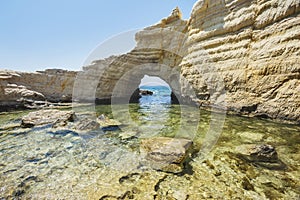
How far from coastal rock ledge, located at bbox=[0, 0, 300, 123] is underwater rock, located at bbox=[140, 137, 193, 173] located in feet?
20.4

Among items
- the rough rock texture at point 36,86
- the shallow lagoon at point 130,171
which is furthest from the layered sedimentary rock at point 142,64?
the shallow lagoon at point 130,171

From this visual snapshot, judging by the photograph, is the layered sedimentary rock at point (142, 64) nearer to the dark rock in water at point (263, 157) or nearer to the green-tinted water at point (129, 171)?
the green-tinted water at point (129, 171)

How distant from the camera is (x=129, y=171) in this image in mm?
3400

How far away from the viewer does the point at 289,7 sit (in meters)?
6.97

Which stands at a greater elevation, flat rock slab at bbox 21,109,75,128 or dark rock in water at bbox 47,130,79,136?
flat rock slab at bbox 21,109,75,128

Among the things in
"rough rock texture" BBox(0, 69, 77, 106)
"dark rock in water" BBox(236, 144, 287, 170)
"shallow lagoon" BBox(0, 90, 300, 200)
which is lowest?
"shallow lagoon" BBox(0, 90, 300, 200)

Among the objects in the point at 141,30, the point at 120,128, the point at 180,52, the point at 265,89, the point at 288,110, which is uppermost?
the point at 141,30

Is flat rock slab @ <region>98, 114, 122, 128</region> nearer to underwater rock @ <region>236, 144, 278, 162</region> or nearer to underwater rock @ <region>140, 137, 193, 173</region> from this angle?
underwater rock @ <region>140, 137, 193, 173</region>

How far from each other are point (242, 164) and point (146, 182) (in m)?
2.38

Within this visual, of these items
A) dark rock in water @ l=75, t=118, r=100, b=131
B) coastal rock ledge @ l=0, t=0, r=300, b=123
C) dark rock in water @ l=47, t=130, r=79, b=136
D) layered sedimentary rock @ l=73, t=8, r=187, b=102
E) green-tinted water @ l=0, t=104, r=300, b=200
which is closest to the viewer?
green-tinted water @ l=0, t=104, r=300, b=200

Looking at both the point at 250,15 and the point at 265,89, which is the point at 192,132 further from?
the point at 250,15

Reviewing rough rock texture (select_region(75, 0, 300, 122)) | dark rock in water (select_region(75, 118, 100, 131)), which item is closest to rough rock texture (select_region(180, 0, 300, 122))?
rough rock texture (select_region(75, 0, 300, 122))

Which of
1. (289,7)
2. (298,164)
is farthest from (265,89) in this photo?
(298,164)

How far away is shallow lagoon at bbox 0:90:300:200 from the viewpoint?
2680 mm
